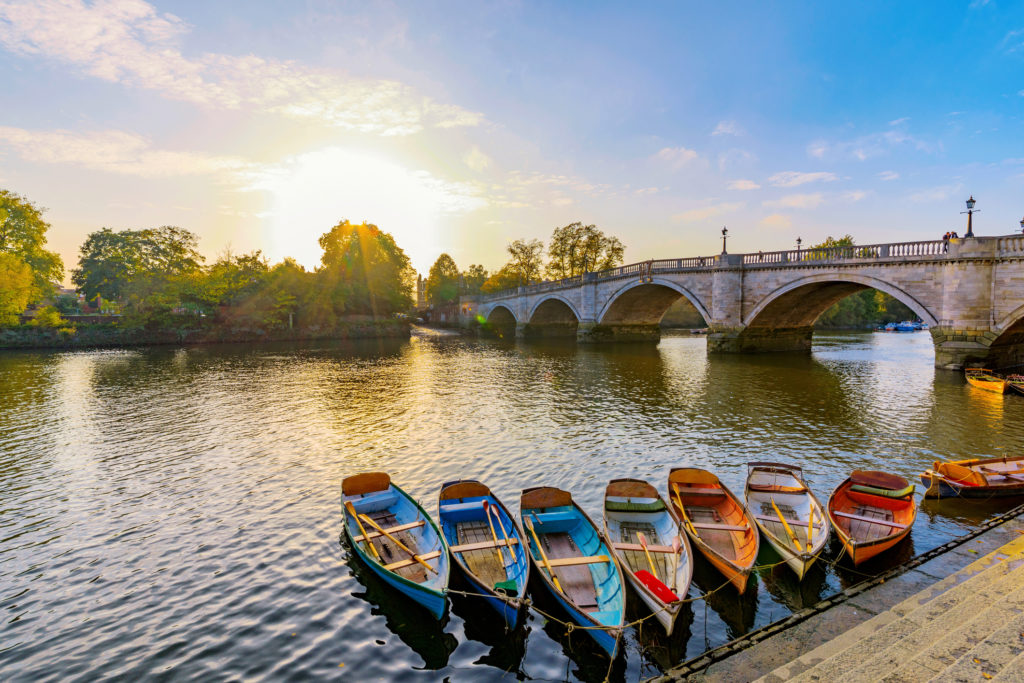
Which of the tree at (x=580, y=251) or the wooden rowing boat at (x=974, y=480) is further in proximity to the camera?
the tree at (x=580, y=251)

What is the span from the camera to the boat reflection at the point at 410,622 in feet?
23.7

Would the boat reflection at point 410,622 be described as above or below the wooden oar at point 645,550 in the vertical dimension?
below

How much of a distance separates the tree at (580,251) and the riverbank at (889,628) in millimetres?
75283

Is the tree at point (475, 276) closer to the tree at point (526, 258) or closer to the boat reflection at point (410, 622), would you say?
the tree at point (526, 258)

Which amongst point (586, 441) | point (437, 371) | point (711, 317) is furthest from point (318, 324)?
point (586, 441)

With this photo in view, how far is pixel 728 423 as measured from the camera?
20266 millimetres

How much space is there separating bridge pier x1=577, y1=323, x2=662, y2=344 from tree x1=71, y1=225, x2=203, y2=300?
5971 cm

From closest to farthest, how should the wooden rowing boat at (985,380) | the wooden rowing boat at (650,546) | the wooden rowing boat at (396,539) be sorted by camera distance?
the wooden rowing boat at (650,546)
the wooden rowing boat at (396,539)
the wooden rowing boat at (985,380)

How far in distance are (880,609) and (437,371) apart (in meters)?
33.3

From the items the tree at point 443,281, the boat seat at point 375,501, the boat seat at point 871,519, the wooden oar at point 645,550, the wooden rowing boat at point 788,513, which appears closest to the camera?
the wooden oar at point 645,550

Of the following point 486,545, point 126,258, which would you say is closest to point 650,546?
point 486,545

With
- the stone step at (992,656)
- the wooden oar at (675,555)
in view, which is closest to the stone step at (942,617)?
the stone step at (992,656)

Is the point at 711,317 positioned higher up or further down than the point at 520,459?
higher up

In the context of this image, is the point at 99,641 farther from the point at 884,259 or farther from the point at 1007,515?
the point at 884,259
